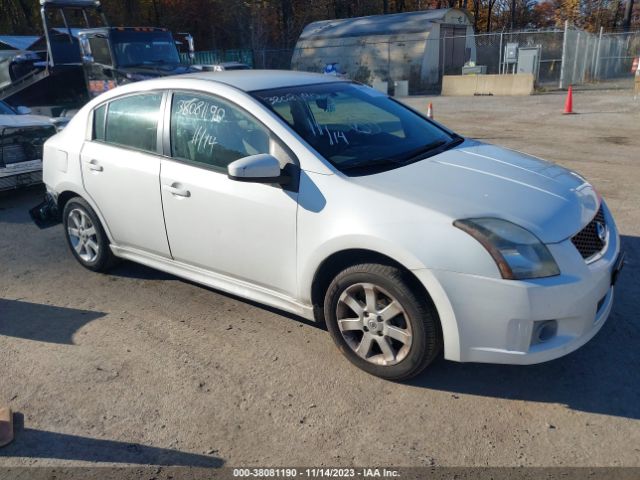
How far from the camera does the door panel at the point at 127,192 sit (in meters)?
4.11

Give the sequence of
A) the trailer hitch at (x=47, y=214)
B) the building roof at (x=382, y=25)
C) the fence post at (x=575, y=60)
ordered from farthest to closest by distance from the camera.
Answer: the building roof at (x=382, y=25), the fence post at (x=575, y=60), the trailer hitch at (x=47, y=214)

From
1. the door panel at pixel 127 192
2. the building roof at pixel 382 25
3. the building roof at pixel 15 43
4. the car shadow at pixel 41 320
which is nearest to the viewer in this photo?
the car shadow at pixel 41 320

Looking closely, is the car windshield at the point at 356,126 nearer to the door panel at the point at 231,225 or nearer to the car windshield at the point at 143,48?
the door panel at the point at 231,225

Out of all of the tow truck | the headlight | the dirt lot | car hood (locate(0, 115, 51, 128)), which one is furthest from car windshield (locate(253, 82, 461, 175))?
the tow truck

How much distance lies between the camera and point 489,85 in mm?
22625

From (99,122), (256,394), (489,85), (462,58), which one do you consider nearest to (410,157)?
(256,394)

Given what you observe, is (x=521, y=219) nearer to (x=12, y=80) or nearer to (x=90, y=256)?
(x=90, y=256)

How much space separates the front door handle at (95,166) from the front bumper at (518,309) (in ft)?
9.43

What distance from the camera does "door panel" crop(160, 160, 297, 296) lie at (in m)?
3.43

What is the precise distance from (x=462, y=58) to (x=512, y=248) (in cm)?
2884

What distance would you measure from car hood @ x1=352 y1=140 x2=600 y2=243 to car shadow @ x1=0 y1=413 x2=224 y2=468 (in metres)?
1.74

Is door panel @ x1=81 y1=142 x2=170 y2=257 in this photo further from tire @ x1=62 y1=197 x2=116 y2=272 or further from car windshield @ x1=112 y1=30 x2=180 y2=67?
car windshield @ x1=112 y1=30 x2=180 y2=67

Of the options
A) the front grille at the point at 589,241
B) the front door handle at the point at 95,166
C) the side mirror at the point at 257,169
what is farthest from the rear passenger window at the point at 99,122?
the front grille at the point at 589,241

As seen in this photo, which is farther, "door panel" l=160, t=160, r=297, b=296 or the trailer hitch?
the trailer hitch
